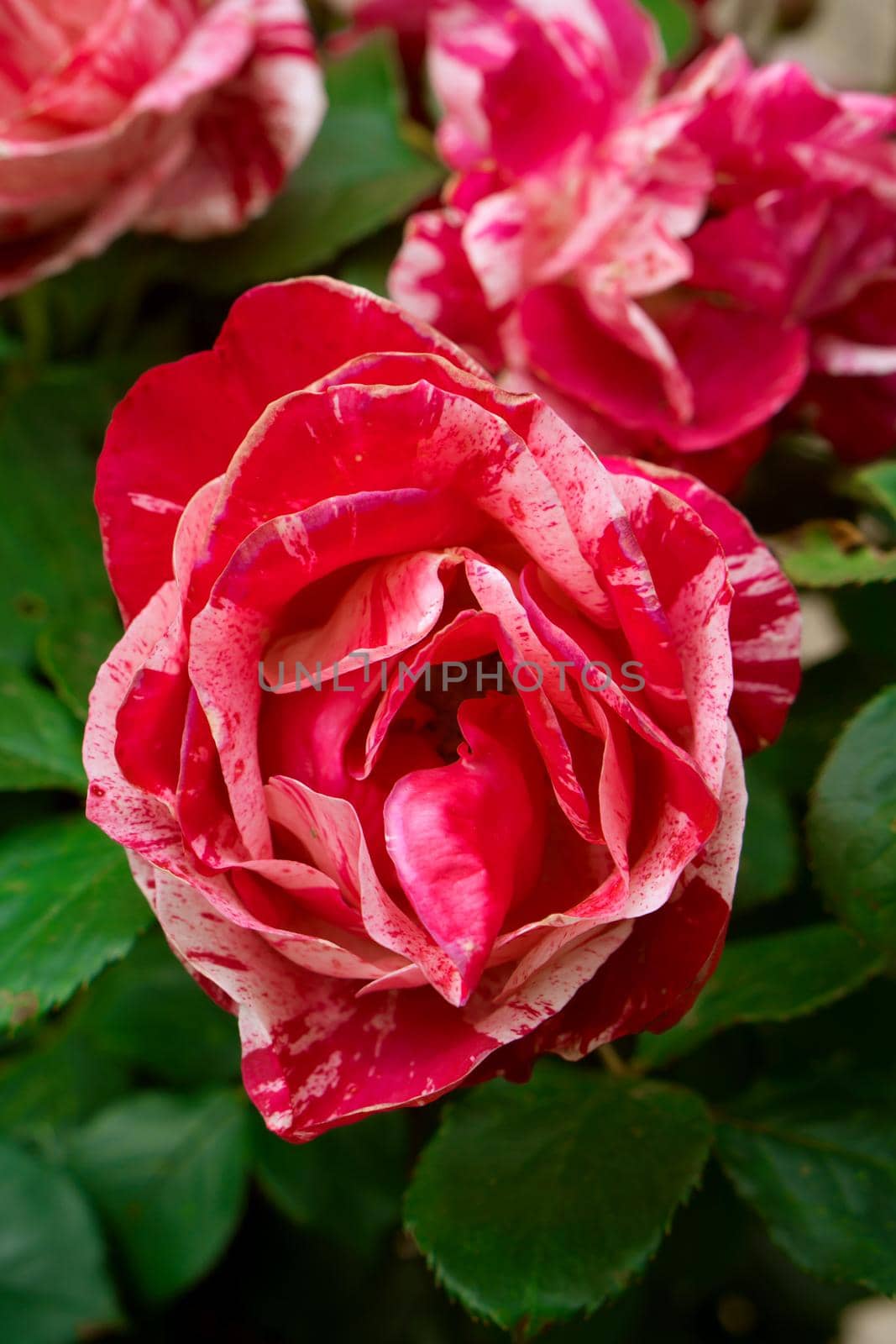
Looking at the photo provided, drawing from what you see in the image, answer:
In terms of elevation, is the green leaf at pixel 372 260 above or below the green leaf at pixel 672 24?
below

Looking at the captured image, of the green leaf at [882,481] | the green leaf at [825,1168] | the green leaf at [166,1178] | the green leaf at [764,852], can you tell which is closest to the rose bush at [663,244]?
the green leaf at [882,481]

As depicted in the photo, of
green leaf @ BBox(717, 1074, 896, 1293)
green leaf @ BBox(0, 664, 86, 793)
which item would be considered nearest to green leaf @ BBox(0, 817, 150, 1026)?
green leaf @ BBox(0, 664, 86, 793)

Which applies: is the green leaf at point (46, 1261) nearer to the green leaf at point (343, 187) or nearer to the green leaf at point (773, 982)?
A: the green leaf at point (773, 982)

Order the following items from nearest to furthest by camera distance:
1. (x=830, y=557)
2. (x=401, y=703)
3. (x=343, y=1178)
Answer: (x=401, y=703) < (x=830, y=557) < (x=343, y=1178)

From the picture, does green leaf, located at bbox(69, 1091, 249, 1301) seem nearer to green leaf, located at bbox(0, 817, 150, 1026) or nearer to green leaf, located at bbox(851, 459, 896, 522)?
green leaf, located at bbox(0, 817, 150, 1026)

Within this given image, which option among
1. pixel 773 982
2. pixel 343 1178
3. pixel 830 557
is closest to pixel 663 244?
pixel 830 557

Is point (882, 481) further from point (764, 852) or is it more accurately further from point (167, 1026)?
point (167, 1026)
